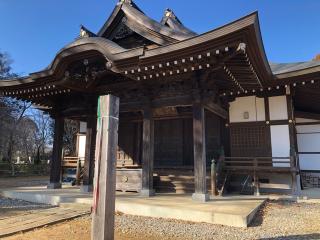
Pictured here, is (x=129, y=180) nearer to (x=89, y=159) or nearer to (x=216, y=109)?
(x=89, y=159)

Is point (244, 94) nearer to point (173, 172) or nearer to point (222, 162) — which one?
point (222, 162)

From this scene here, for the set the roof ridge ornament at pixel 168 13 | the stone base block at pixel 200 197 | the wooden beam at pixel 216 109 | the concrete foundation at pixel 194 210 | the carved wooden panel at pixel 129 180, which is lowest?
the concrete foundation at pixel 194 210

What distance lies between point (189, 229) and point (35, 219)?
3.44 m

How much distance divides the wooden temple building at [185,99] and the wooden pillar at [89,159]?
0.04 metres

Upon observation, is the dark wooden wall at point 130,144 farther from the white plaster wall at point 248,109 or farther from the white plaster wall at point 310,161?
the white plaster wall at point 310,161

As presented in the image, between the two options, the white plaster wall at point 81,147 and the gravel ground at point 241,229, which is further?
the white plaster wall at point 81,147

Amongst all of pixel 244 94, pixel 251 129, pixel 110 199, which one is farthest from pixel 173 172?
A: pixel 110 199

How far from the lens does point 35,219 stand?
6156 millimetres

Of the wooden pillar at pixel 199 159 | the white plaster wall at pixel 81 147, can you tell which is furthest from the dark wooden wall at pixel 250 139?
the white plaster wall at pixel 81 147

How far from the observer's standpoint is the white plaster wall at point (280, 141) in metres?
9.99

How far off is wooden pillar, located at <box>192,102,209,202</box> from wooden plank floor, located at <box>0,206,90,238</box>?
118 inches

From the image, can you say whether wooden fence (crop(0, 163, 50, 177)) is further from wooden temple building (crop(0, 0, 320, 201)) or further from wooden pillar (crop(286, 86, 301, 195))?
wooden pillar (crop(286, 86, 301, 195))

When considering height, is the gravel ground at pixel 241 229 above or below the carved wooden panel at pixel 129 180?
below

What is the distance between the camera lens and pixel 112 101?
145 inches
